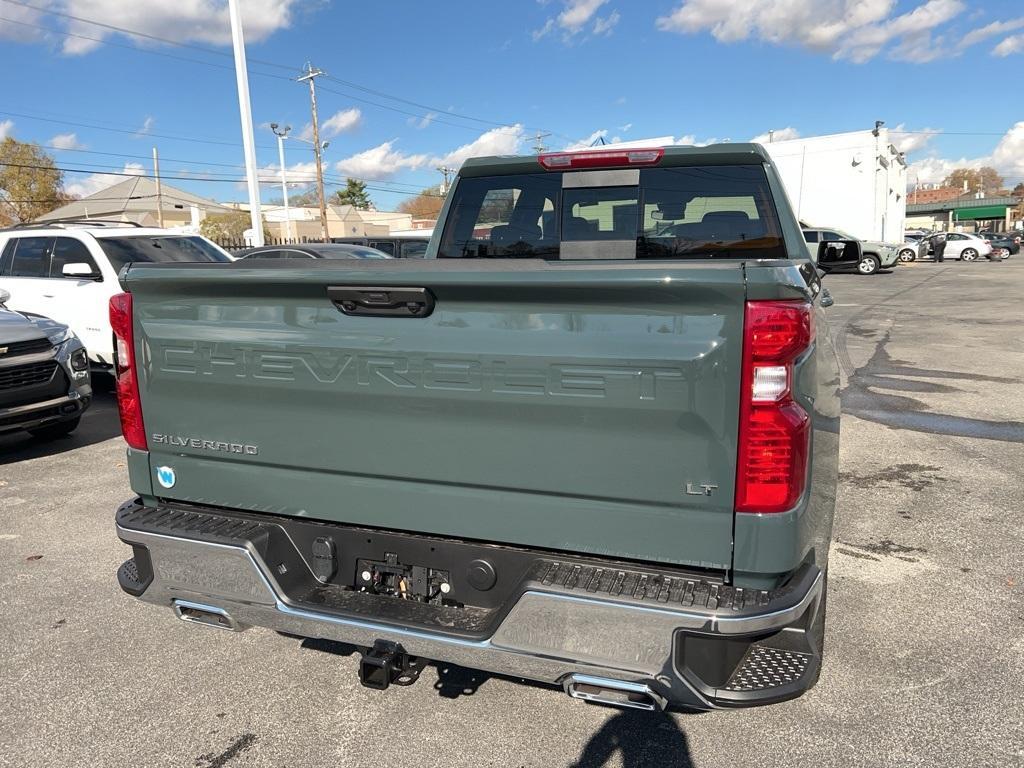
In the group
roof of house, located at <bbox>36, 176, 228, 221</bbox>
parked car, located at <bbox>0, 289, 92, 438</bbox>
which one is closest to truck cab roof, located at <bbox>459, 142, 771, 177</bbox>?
parked car, located at <bbox>0, 289, 92, 438</bbox>

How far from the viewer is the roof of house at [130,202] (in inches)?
3248

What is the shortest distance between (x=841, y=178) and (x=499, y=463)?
46.0 meters

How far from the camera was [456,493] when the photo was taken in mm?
2350

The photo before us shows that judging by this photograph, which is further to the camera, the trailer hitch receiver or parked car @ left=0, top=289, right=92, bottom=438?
parked car @ left=0, top=289, right=92, bottom=438

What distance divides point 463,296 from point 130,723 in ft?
7.08

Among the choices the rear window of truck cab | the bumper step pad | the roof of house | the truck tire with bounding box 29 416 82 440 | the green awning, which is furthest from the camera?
the green awning

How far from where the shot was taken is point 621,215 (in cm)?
376

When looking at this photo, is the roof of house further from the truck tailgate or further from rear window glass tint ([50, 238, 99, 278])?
the truck tailgate

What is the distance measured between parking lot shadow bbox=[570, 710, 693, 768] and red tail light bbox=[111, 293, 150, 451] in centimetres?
202

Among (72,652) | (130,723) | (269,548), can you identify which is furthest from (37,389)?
(269,548)

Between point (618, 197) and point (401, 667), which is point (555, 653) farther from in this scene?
point (618, 197)

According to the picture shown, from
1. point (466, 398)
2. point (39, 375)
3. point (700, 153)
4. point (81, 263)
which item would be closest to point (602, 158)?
point (700, 153)

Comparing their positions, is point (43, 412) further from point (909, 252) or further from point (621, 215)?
point (909, 252)

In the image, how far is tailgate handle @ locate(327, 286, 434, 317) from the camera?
2268mm
